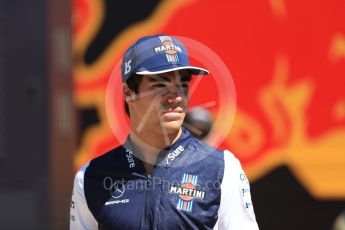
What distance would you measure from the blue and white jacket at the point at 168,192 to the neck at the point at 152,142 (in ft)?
0.07

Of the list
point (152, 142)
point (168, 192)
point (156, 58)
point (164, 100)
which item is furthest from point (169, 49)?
point (168, 192)

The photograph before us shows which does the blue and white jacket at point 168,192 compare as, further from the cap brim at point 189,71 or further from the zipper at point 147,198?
the cap brim at point 189,71

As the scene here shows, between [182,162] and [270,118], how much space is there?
4.87m

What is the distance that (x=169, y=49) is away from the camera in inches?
94.5

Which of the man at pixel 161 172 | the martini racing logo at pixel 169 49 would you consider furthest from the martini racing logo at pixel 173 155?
the martini racing logo at pixel 169 49

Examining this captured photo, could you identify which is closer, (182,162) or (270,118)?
(182,162)

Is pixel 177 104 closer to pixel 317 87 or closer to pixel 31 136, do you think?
pixel 317 87

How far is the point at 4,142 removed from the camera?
8.18 meters

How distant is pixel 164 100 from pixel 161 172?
24 centimetres

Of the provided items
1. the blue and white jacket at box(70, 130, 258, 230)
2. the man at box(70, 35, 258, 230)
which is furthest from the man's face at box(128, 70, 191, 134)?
the blue and white jacket at box(70, 130, 258, 230)

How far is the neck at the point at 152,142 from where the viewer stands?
8.16 feet

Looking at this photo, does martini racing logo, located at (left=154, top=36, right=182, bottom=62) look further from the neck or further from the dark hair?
the neck

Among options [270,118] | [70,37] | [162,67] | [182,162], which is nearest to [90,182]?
[182,162]

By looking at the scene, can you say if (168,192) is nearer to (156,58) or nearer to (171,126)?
(171,126)
